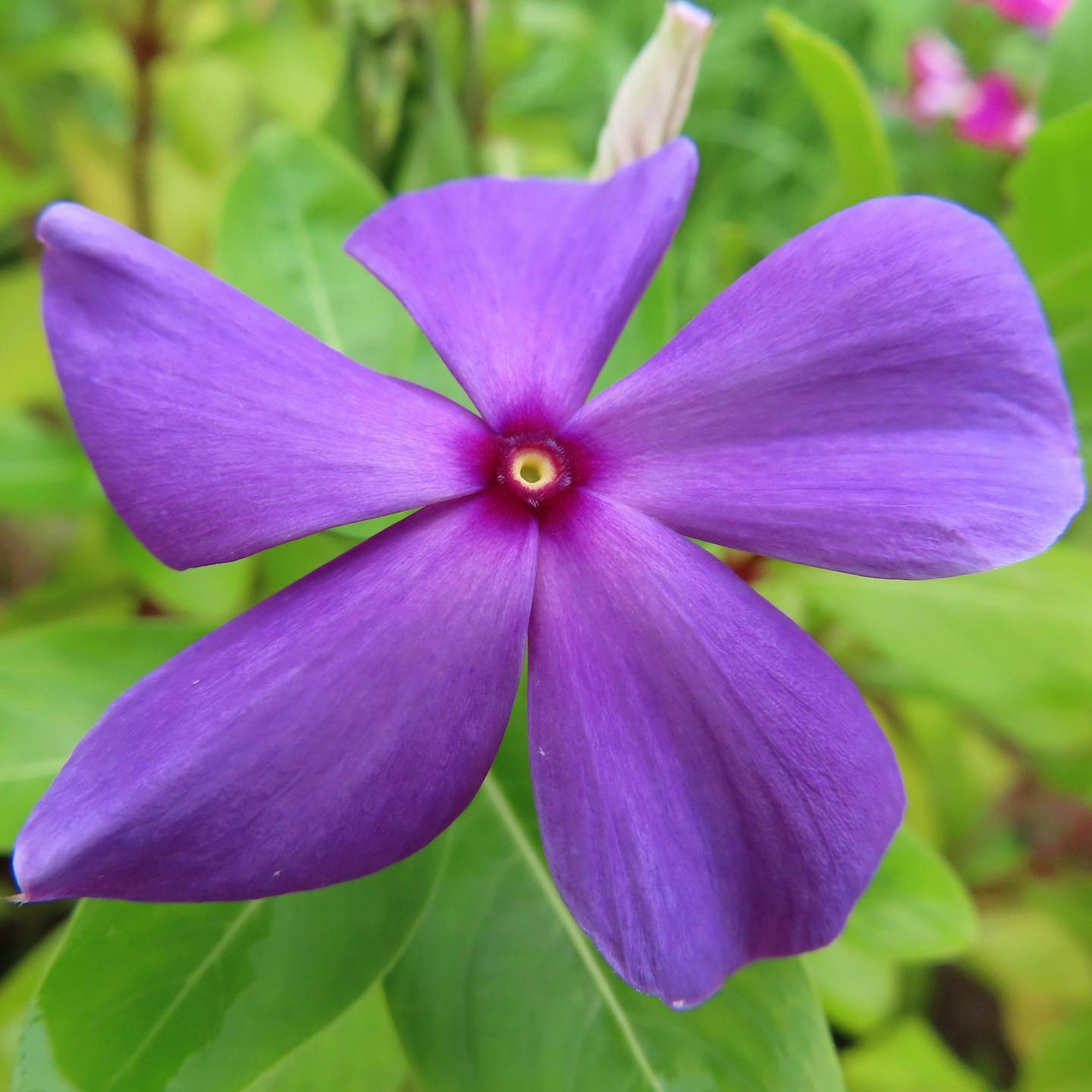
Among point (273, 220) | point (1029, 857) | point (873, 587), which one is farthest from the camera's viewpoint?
point (1029, 857)

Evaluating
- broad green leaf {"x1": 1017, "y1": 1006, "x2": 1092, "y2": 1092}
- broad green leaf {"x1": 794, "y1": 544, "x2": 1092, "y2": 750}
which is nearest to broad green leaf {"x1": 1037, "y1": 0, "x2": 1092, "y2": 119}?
broad green leaf {"x1": 794, "y1": 544, "x2": 1092, "y2": 750}

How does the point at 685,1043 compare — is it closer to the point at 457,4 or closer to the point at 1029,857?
the point at 457,4

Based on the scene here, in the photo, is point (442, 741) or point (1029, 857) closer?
point (442, 741)

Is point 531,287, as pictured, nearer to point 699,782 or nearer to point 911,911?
point 699,782

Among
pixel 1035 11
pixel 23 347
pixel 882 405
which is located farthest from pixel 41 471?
pixel 1035 11

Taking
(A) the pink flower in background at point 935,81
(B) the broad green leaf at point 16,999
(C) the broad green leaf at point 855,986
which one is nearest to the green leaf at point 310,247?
(B) the broad green leaf at point 16,999

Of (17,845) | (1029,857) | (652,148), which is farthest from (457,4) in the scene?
(1029,857)

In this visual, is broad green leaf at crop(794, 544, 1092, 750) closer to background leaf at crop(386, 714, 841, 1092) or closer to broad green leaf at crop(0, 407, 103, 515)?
background leaf at crop(386, 714, 841, 1092)
